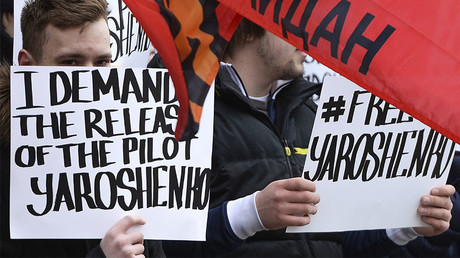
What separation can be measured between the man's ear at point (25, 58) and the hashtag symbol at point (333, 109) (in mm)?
1112

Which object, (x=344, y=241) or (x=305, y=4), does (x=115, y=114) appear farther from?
(x=344, y=241)

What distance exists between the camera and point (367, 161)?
367cm

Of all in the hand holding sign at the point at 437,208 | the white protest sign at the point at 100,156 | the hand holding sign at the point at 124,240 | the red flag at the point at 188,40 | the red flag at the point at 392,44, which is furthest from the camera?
the hand holding sign at the point at 437,208

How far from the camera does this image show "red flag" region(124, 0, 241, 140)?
268 cm

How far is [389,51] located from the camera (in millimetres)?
2564

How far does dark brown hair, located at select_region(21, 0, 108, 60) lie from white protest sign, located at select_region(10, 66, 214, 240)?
247mm

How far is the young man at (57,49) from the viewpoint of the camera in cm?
330

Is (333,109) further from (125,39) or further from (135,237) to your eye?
(125,39)

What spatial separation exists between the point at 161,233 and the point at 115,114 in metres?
0.45

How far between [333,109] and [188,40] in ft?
3.30

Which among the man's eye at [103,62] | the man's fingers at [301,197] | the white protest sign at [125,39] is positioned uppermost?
the white protest sign at [125,39]

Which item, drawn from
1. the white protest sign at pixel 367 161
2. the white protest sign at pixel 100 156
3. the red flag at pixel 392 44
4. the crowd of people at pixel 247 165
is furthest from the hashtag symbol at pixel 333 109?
the red flag at pixel 392 44

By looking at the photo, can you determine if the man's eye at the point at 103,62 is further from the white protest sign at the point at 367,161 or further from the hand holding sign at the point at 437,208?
the hand holding sign at the point at 437,208

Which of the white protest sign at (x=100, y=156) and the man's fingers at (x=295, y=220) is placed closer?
the white protest sign at (x=100, y=156)
